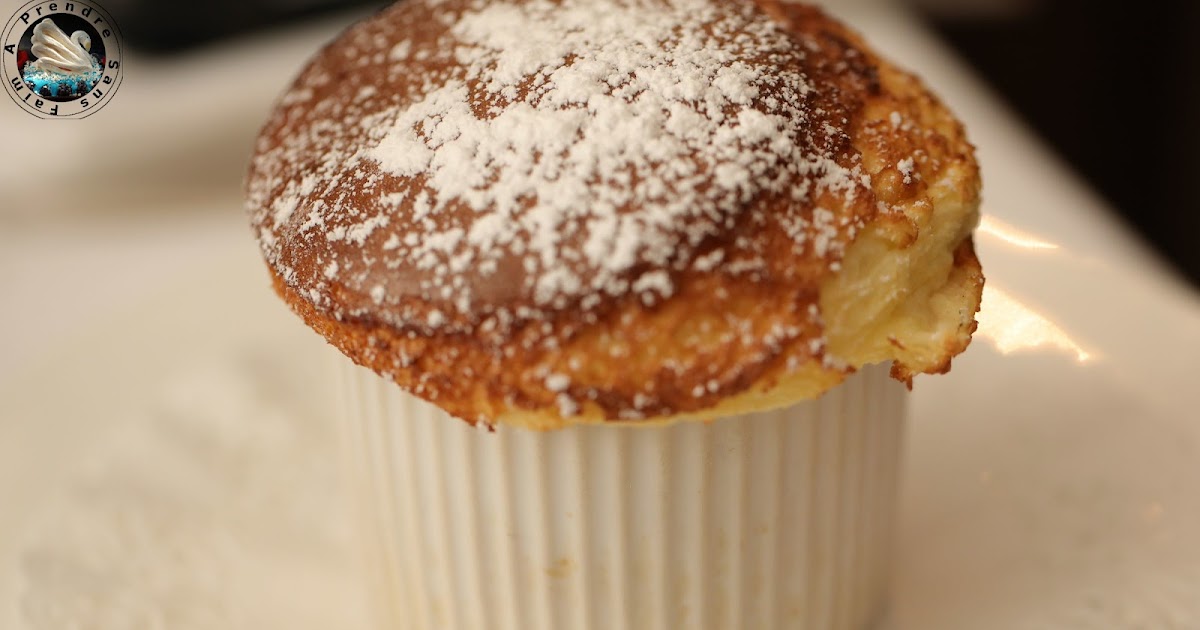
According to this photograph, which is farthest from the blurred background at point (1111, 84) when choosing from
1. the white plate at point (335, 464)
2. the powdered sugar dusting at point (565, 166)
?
the powdered sugar dusting at point (565, 166)

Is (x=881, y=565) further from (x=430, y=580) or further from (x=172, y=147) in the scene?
(x=172, y=147)

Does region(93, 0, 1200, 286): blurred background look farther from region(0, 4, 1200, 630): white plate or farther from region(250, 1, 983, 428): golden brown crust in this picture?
region(250, 1, 983, 428): golden brown crust

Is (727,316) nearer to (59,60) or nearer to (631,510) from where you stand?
(631,510)

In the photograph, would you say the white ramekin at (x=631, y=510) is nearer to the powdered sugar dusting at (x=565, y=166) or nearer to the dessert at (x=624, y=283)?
the dessert at (x=624, y=283)

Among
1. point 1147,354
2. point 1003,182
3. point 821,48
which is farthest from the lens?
point 1003,182

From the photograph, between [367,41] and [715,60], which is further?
[367,41]

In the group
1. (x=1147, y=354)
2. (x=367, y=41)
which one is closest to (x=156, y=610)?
(x=367, y=41)
